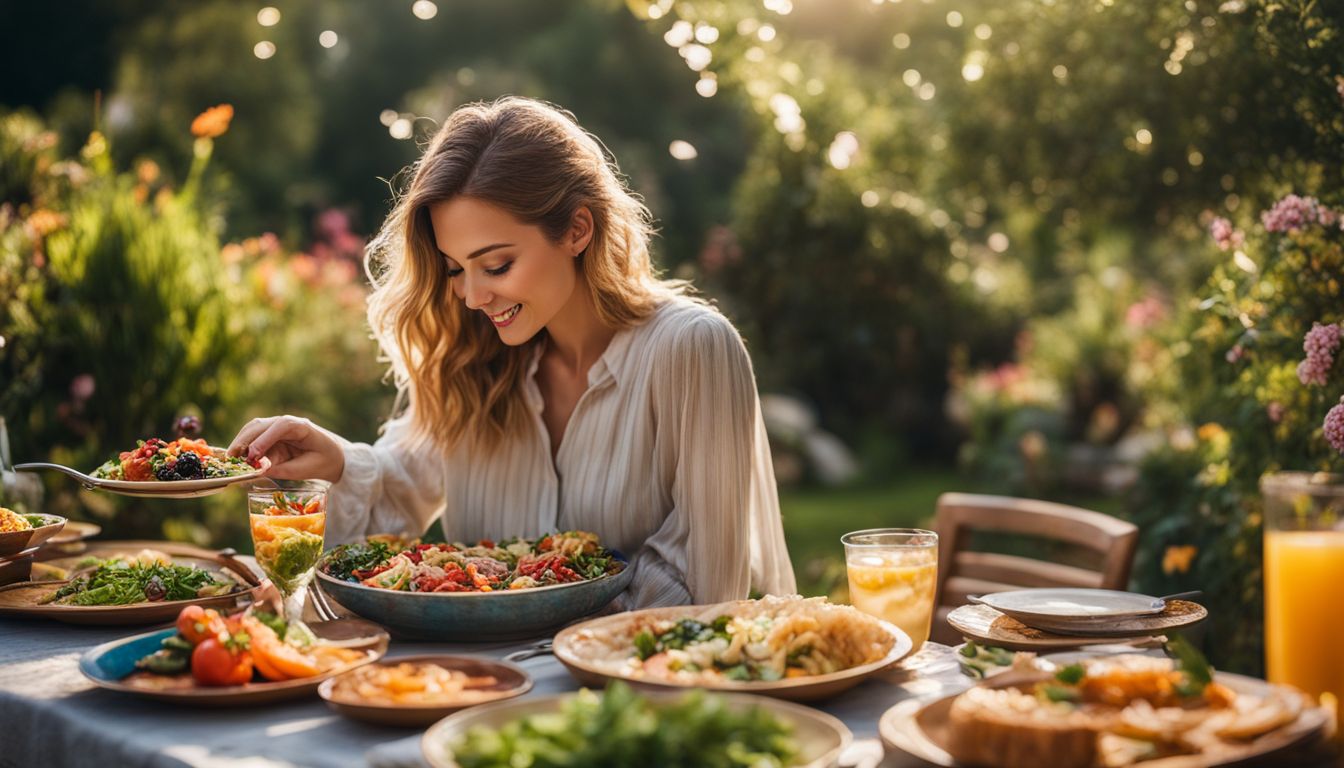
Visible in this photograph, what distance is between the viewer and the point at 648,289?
9.66 ft

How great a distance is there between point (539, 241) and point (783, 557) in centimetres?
96

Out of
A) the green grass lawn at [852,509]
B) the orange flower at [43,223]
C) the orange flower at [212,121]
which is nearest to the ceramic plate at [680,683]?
the orange flower at [212,121]

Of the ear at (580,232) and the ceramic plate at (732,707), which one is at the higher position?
the ear at (580,232)

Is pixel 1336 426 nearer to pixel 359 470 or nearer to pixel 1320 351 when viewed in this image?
pixel 1320 351

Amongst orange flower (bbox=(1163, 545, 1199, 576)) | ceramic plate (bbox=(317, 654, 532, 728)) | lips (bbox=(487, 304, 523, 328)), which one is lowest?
orange flower (bbox=(1163, 545, 1199, 576))

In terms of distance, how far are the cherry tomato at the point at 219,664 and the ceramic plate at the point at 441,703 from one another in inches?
5.1

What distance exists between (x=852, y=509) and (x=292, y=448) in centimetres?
656

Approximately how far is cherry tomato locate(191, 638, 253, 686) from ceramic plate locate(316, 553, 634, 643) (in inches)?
13.6

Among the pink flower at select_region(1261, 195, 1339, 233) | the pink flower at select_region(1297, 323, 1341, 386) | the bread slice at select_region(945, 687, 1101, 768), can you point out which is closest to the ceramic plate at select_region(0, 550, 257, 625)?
the bread slice at select_region(945, 687, 1101, 768)

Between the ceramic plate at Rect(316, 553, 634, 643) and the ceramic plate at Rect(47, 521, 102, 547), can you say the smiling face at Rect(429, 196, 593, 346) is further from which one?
the ceramic plate at Rect(47, 521, 102, 547)

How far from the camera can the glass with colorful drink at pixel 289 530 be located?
209 centimetres

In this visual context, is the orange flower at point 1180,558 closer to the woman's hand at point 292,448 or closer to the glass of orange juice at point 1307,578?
the glass of orange juice at point 1307,578

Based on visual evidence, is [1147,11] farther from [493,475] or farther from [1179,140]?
[493,475]

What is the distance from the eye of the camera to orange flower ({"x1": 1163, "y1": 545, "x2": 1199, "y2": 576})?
4.06 meters
